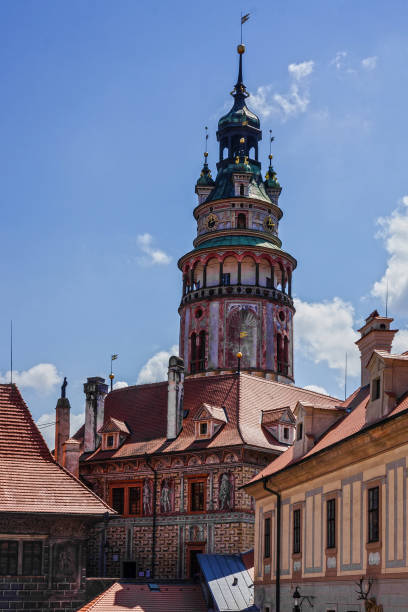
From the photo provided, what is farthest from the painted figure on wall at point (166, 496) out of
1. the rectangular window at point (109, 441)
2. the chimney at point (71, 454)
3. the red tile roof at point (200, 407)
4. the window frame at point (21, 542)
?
the window frame at point (21, 542)

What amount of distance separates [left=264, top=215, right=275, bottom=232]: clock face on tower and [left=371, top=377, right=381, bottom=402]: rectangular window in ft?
114

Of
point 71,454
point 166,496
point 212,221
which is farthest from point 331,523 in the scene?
point 212,221

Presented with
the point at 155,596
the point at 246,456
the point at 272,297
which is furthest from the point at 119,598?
the point at 272,297

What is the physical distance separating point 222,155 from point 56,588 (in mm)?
35828

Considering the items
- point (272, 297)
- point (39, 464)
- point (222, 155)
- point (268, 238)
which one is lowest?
point (39, 464)

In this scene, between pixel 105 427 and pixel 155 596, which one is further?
pixel 105 427

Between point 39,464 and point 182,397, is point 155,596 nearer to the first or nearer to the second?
point 39,464

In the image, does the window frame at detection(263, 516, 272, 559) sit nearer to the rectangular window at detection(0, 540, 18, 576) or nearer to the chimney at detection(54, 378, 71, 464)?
the rectangular window at detection(0, 540, 18, 576)

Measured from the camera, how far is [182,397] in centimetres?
4278

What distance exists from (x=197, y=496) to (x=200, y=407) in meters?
3.96

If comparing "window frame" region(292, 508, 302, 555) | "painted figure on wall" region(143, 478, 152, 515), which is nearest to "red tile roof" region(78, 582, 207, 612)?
"painted figure on wall" region(143, 478, 152, 515)

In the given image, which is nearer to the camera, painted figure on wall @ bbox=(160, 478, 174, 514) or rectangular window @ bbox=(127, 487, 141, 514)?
painted figure on wall @ bbox=(160, 478, 174, 514)

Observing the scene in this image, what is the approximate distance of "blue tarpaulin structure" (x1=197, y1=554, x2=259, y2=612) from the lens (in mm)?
31548

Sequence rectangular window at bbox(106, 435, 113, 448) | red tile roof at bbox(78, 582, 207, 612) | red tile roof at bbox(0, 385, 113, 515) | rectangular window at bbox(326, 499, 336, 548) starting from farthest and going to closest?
1. rectangular window at bbox(106, 435, 113, 448)
2. red tile roof at bbox(78, 582, 207, 612)
3. red tile roof at bbox(0, 385, 113, 515)
4. rectangular window at bbox(326, 499, 336, 548)
